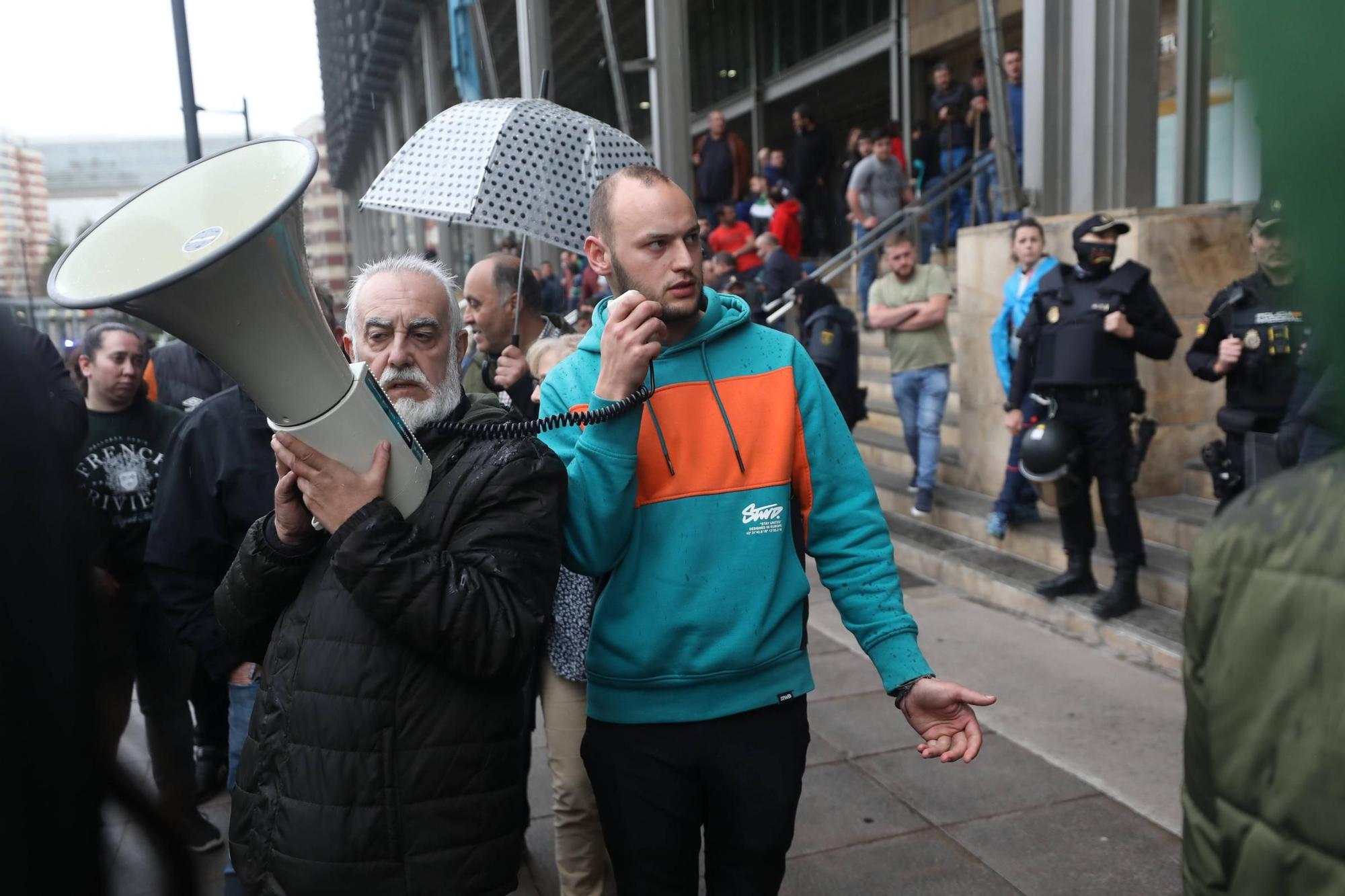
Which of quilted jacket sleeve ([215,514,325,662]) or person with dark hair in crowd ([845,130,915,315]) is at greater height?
person with dark hair in crowd ([845,130,915,315])

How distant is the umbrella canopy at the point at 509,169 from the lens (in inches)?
131

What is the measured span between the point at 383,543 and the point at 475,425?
386 mm

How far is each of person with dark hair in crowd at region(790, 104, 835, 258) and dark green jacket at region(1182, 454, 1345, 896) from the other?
523 inches

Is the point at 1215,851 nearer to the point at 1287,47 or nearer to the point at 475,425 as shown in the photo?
the point at 1287,47

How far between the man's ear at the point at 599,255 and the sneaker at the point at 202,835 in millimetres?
2701

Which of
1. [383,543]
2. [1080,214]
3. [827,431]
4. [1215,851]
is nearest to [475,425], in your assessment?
[383,543]

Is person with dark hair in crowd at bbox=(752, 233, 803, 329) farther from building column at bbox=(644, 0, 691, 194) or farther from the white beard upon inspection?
the white beard

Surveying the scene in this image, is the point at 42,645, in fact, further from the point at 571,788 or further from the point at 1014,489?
the point at 1014,489

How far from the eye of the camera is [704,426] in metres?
2.26

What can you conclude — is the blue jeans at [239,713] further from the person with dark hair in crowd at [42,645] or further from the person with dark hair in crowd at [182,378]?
the person with dark hair in crowd at [182,378]

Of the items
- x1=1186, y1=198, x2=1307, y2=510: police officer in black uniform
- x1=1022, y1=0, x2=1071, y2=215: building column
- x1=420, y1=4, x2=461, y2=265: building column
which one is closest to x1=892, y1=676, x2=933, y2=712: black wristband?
x1=1186, y1=198, x2=1307, y2=510: police officer in black uniform

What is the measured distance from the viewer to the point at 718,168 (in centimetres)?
1384

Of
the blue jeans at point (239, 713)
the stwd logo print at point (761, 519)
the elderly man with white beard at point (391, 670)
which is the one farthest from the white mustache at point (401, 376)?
the blue jeans at point (239, 713)

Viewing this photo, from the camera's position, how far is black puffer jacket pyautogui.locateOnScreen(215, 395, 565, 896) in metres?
1.89
